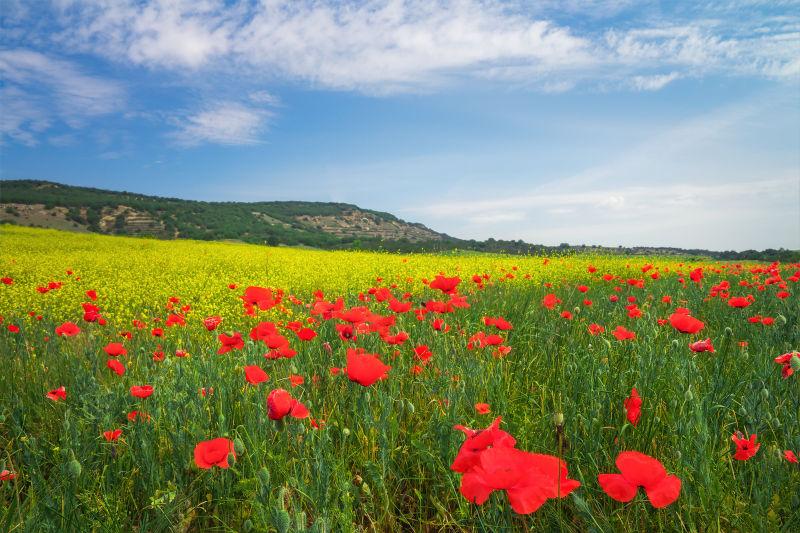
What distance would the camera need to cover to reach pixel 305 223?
85.2 m

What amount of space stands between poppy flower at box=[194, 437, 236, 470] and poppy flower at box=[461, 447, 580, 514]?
2.67ft

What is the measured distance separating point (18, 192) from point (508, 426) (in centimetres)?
7699

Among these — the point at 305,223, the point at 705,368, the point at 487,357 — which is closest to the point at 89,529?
the point at 487,357

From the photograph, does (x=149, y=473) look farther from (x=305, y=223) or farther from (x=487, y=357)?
(x=305, y=223)

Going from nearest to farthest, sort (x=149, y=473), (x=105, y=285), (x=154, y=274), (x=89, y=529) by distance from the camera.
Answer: (x=89, y=529) < (x=149, y=473) < (x=105, y=285) < (x=154, y=274)

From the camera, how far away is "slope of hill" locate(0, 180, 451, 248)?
5075 centimetres

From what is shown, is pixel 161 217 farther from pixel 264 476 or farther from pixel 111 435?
pixel 264 476

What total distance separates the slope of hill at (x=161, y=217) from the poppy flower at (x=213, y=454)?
3828 centimetres

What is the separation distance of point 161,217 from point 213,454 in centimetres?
6691

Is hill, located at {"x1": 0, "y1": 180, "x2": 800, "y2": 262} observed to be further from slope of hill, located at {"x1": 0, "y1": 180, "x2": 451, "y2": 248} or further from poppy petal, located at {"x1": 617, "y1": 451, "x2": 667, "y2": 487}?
poppy petal, located at {"x1": 617, "y1": 451, "x2": 667, "y2": 487}

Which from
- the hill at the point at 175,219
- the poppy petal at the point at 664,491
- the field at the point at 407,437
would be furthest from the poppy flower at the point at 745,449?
the hill at the point at 175,219

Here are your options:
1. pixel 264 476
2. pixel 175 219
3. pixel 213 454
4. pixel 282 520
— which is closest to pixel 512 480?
pixel 282 520

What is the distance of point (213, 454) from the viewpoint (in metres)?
1.36

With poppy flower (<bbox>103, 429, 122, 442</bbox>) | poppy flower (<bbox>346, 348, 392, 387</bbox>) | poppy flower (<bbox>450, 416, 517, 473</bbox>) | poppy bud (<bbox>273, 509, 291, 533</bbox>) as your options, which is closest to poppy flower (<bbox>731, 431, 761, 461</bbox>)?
poppy flower (<bbox>450, 416, 517, 473</bbox>)
